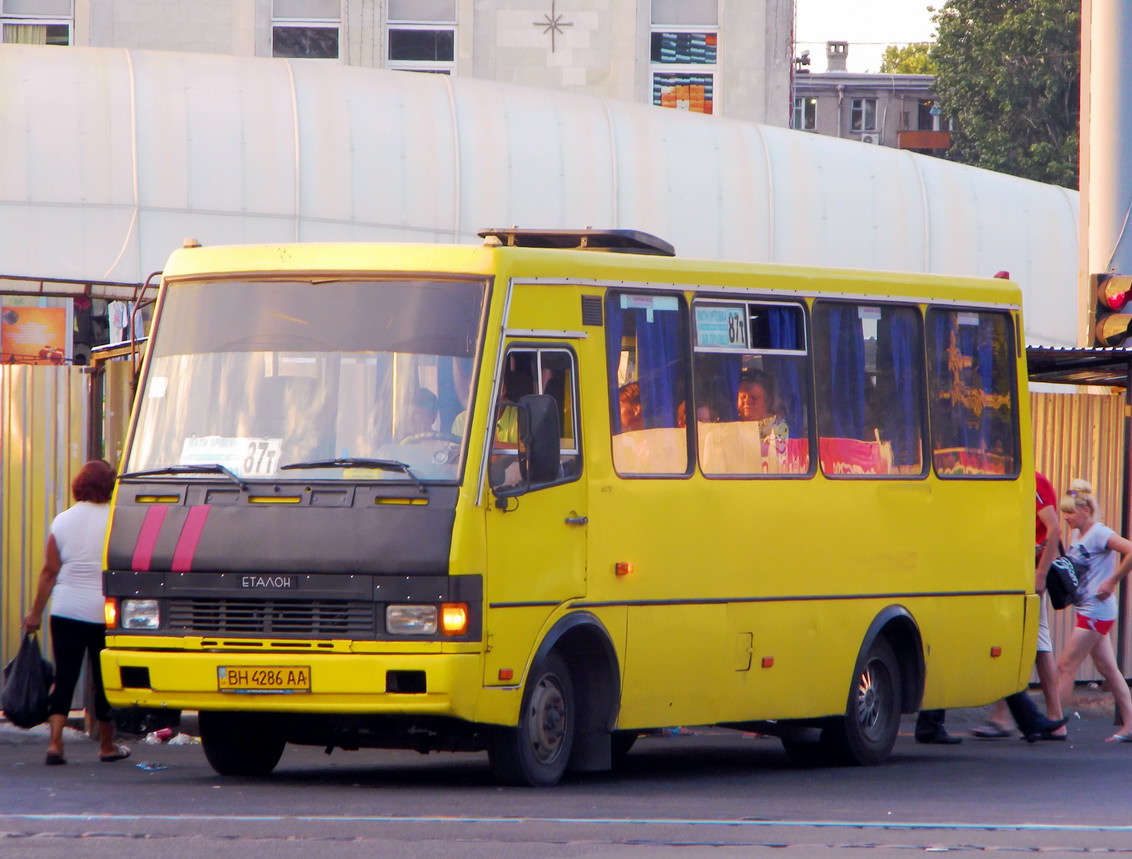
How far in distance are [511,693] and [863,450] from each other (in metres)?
3.30

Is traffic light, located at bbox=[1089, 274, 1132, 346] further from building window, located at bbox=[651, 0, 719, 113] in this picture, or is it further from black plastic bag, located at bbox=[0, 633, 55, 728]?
building window, located at bbox=[651, 0, 719, 113]

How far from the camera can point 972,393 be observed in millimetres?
12555

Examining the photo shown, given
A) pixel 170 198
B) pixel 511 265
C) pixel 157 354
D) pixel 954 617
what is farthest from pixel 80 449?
pixel 170 198

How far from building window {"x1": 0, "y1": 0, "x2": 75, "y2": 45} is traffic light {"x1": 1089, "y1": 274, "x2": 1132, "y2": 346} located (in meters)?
26.4

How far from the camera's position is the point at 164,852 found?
7375 millimetres

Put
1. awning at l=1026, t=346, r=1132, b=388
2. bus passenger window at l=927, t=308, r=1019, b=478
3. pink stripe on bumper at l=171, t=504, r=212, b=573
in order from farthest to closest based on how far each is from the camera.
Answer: awning at l=1026, t=346, r=1132, b=388
bus passenger window at l=927, t=308, r=1019, b=478
pink stripe on bumper at l=171, t=504, r=212, b=573

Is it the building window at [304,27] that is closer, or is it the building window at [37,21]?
the building window at [37,21]

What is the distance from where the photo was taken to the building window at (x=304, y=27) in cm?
3862

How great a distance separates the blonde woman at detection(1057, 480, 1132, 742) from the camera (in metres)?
13.6

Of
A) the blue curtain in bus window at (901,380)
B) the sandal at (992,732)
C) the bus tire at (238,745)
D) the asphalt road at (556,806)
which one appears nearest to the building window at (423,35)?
the sandal at (992,732)

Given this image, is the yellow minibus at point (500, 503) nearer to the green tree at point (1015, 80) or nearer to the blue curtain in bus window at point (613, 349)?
the blue curtain in bus window at point (613, 349)

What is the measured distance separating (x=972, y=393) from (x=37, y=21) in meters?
29.5

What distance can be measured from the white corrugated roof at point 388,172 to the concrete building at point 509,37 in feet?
29.5

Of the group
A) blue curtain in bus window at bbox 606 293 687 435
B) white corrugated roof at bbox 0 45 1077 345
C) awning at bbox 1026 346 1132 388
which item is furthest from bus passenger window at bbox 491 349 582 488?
white corrugated roof at bbox 0 45 1077 345
